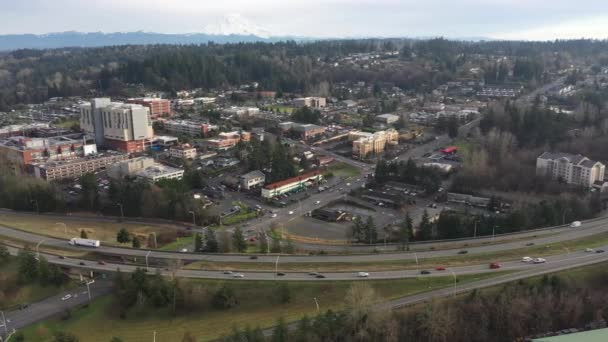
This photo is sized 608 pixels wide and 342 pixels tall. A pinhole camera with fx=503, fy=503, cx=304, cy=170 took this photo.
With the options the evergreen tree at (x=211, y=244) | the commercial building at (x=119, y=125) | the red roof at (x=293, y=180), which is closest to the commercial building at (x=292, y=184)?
the red roof at (x=293, y=180)

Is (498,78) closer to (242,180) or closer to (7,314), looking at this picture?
(242,180)

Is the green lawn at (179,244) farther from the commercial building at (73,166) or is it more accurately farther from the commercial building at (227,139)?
the commercial building at (227,139)

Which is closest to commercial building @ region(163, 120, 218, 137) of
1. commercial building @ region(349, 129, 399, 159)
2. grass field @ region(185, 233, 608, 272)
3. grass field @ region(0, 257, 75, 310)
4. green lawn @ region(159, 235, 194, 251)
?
commercial building @ region(349, 129, 399, 159)

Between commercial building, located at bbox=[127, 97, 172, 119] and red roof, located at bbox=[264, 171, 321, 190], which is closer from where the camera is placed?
red roof, located at bbox=[264, 171, 321, 190]

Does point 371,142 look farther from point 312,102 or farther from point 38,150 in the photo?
point 38,150

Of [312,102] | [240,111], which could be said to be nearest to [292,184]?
[240,111]

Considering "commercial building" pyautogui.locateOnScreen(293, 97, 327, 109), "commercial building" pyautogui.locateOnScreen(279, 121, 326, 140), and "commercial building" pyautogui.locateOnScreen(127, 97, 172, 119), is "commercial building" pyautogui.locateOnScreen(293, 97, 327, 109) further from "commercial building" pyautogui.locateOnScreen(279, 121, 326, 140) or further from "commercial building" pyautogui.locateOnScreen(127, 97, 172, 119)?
"commercial building" pyautogui.locateOnScreen(127, 97, 172, 119)
